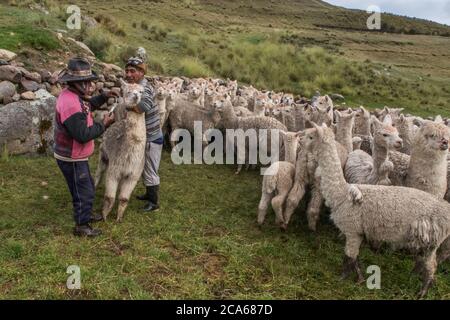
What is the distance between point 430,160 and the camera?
534 centimetres

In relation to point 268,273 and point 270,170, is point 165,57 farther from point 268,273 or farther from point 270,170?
point 268,273

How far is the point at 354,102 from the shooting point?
1838 cm

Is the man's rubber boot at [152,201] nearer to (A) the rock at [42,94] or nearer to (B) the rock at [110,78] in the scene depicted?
(A) the rock at [42,94]

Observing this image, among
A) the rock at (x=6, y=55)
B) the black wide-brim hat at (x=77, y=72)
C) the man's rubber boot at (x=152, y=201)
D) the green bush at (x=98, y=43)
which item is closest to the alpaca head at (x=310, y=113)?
the man's rubber boot at (x=152, y=201)

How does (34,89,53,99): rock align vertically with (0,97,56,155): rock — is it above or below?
above

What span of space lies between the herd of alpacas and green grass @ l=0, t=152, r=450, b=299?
28 cm

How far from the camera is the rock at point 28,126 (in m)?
8.14

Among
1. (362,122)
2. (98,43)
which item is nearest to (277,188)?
(362,122)

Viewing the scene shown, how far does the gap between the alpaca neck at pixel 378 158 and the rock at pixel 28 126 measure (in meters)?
5.83

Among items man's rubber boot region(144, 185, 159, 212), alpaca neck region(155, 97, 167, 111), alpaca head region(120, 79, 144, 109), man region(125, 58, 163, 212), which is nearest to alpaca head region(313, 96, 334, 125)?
alpaca neck region(155, 97, 167, 111)

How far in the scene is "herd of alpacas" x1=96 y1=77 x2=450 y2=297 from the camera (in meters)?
4.59

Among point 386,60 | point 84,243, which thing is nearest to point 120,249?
point 84,243

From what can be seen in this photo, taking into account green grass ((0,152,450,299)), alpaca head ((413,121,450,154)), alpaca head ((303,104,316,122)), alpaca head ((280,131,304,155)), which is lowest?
green grass ((0,152,450,299))

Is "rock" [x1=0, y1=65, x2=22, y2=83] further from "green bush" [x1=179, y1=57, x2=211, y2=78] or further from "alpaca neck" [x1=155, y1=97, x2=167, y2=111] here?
"green bush" [x1=179, y1=57, x2=211, y2=78]
